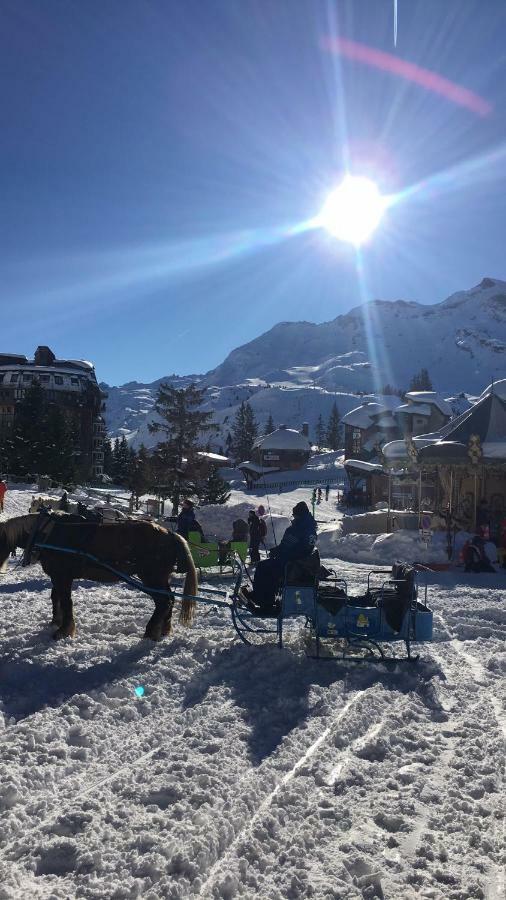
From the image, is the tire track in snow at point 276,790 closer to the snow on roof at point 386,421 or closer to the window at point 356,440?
the window at point 356,440

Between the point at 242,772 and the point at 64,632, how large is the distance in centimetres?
409

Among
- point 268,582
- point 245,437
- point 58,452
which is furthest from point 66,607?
point 245,437

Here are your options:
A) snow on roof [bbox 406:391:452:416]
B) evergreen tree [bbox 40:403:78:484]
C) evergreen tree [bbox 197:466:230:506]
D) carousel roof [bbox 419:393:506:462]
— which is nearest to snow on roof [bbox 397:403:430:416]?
snow on roof [bbox 406:391:452:416]

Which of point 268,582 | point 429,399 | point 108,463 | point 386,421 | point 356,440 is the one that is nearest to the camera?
point 268,582

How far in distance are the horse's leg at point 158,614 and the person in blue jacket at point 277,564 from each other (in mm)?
1111

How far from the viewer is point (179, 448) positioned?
3541 centimetres

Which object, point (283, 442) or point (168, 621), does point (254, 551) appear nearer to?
point (168, 621)

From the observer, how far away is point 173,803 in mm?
4219

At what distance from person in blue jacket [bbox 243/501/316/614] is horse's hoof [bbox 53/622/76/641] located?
235 centimetres

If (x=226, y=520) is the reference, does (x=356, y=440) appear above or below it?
above

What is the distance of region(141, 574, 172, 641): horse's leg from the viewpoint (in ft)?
26.8

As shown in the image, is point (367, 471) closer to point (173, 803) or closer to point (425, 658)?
point (425, 658)

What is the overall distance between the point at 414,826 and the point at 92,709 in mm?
3071

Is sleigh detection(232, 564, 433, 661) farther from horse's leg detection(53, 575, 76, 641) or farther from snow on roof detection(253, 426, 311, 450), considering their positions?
snow on roof detection(253, 426, 311, 450)
